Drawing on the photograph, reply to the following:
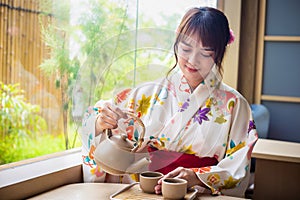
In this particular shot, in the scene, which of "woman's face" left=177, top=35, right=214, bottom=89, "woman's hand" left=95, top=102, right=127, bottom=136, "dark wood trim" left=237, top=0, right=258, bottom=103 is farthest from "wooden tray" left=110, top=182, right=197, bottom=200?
"dark wood trim" left=237, top=0, right=258, bottom=103

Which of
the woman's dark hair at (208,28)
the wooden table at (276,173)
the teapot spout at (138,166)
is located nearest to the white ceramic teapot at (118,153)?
the teapot spout at (138,166)

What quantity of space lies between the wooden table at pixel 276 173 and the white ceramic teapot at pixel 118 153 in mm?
1009

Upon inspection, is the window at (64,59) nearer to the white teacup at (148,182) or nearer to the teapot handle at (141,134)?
the teapot handle at (141,134)

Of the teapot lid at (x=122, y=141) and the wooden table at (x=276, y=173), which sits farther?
the wooden table at (x=276, y=173)

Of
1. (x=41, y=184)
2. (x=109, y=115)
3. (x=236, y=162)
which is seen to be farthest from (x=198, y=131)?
(x=41, y=184)

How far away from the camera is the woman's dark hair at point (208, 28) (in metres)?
1.72

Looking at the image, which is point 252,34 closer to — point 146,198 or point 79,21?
point 79,21

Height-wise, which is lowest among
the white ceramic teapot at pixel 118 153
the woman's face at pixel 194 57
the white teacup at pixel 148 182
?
the white teacup at pixel 148 182

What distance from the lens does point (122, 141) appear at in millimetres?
1543

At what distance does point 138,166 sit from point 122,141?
112 mm

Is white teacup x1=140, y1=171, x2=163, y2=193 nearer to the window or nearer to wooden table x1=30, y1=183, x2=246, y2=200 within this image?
wooden table x1=30, y1=183, x2=246, y2=200

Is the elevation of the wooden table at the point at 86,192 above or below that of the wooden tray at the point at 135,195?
below

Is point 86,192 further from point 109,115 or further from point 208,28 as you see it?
point 208,28

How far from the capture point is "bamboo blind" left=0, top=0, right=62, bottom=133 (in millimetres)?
1911
